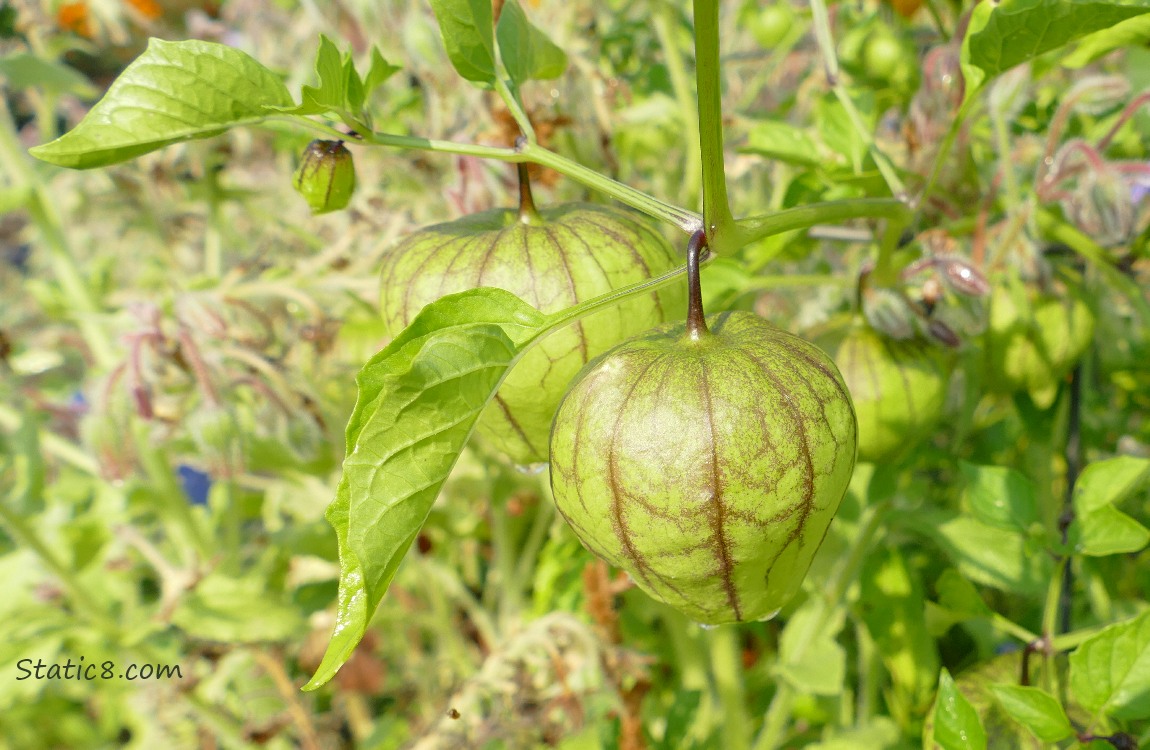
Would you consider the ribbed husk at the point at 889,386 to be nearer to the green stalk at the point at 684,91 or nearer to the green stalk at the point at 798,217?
the green stalk at the point at 798,217

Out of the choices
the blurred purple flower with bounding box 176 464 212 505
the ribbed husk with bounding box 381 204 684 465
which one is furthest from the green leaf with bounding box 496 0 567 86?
the blurred purple flower with bounding box 176 464 212 505

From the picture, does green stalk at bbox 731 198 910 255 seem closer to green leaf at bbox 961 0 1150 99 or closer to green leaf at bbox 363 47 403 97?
green leaf at bbox 961 0 1150 99

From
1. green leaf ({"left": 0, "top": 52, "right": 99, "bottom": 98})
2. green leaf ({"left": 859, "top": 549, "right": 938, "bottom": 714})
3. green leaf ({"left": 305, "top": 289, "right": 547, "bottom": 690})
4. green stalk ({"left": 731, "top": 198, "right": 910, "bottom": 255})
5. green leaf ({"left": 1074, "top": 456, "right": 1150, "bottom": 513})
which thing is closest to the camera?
green leaf ({"left": 305, "top": 289, "right": 547, "bottom": 690})

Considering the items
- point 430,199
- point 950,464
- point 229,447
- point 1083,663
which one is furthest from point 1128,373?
point 229,447

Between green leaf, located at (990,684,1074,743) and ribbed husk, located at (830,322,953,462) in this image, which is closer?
green leaf, located at (990,684,1074,743)

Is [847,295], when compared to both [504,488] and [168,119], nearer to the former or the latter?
[504,488]

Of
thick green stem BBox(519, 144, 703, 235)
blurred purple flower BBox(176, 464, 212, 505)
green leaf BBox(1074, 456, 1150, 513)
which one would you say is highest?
thick green stem BBox(519, 144, 703, 235)
